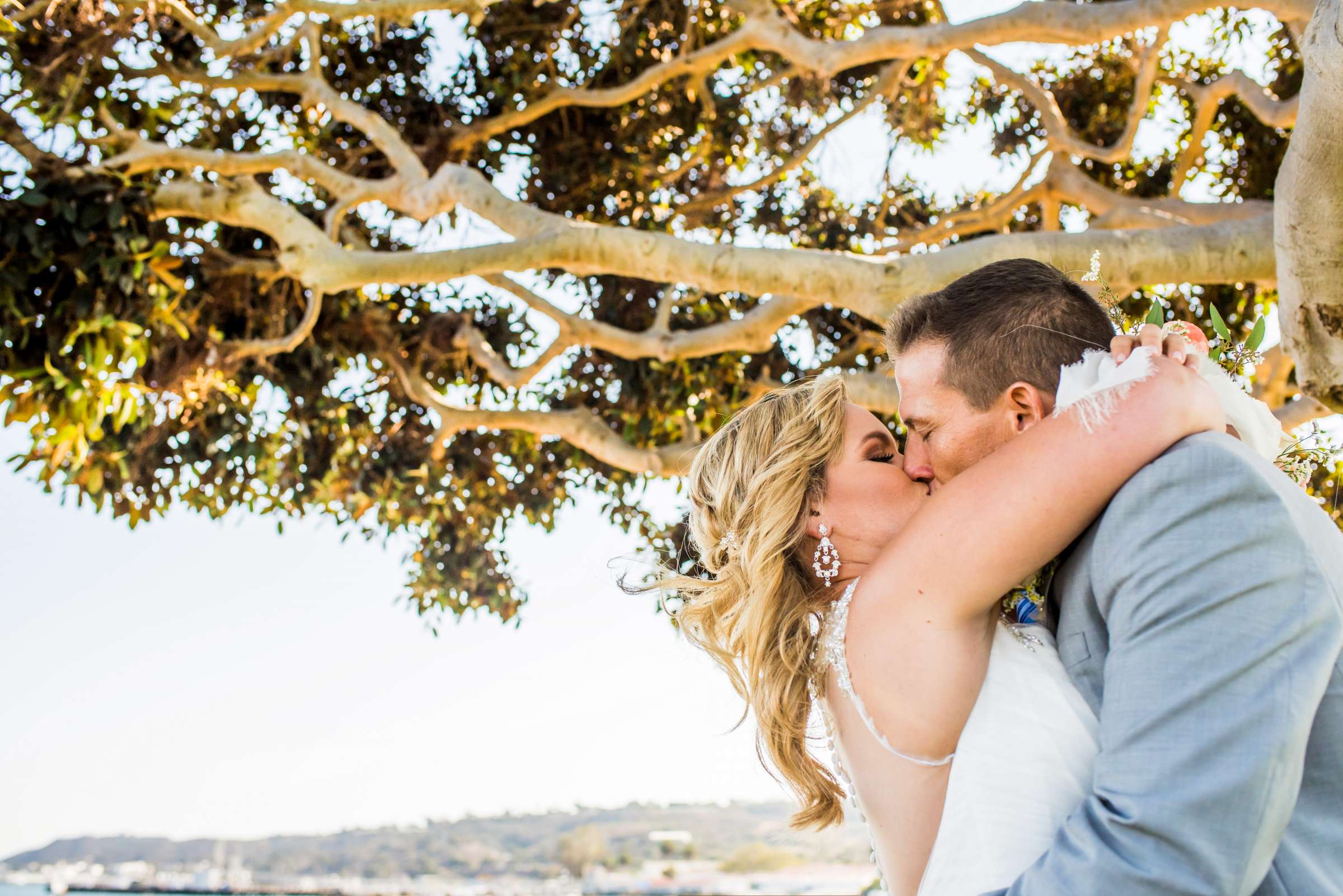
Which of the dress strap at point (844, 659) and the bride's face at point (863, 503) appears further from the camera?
the bride's face at point (863, 503)

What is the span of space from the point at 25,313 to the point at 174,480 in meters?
2.99

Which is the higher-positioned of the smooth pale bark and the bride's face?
the smooth pale bark

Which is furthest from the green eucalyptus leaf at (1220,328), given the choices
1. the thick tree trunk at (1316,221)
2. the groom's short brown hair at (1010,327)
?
the thick tree trunk at (1316,221)

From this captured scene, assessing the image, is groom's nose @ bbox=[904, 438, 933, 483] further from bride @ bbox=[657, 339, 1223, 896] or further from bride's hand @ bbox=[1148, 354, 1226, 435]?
bride's hand @ bbox=[1148, 354, 1226, 435]

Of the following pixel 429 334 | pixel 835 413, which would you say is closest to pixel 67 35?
pixel 429 334

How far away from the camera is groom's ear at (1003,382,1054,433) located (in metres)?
2.02

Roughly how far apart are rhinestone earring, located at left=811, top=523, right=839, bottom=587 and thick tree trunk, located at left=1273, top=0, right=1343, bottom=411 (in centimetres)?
215

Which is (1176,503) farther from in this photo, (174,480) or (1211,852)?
(174,480)

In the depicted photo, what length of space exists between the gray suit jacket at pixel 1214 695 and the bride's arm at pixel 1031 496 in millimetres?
A: 47

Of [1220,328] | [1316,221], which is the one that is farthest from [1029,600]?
[1316,221]

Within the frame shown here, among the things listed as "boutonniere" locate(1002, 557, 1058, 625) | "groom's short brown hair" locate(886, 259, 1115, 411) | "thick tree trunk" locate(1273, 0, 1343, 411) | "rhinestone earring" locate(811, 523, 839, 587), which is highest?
"thick tree trunk" locate(1273, 0, 1343, 411)

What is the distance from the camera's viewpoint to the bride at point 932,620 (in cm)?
174

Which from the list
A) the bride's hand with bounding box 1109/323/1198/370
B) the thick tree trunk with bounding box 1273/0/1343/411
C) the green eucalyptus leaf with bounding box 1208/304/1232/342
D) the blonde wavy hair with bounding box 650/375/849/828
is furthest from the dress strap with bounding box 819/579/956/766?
the thick tree trunk with bounding box 1273/0/1343/411

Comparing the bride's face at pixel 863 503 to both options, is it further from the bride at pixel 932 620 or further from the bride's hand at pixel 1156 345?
the bride's hand at pixel 1156 345
